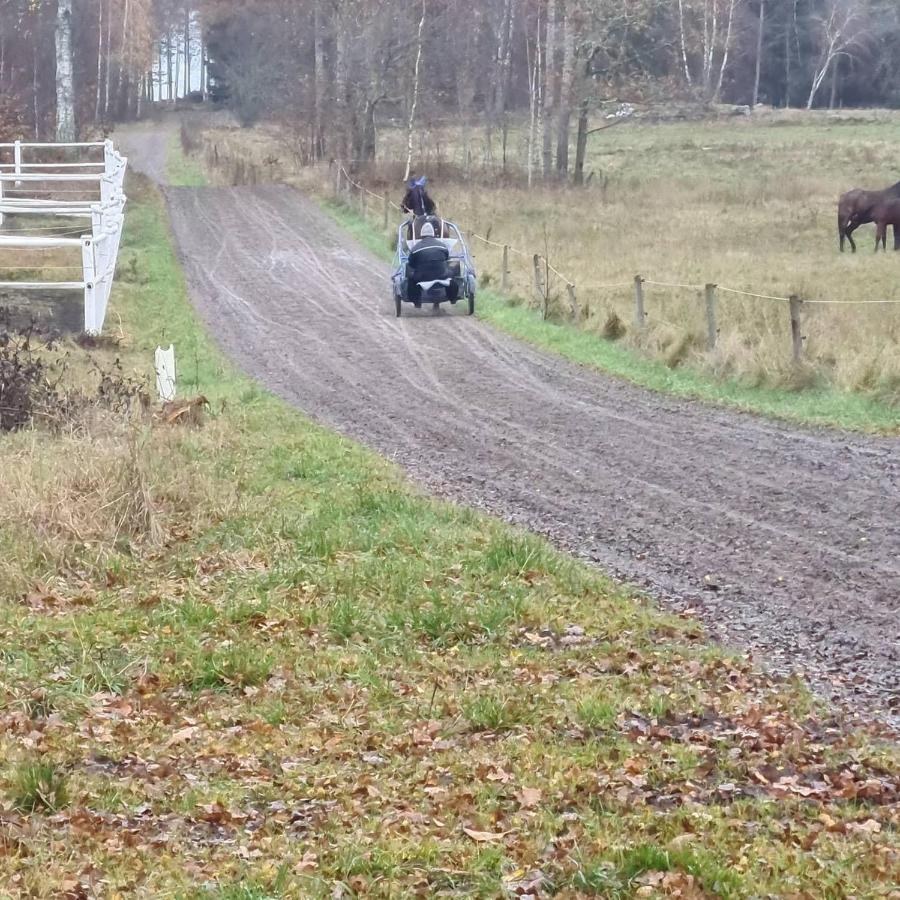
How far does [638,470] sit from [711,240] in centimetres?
1845

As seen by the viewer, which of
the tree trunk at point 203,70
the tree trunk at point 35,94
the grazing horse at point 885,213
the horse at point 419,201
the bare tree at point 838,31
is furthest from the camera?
the tree trunk at point 203,70

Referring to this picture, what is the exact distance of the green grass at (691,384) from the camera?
14070 millimetres

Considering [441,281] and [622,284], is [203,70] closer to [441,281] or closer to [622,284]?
[441,281]

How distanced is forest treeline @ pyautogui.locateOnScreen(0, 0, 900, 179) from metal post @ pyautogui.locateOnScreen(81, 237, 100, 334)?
16.5m

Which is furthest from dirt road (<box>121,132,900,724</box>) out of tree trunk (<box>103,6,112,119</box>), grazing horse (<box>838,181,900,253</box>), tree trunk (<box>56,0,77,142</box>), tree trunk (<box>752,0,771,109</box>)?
tree trunk (<box>752,0,771,109</box>)

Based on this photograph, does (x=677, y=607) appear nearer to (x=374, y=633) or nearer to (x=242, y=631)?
(x=374, y=633)

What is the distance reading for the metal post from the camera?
19.4m

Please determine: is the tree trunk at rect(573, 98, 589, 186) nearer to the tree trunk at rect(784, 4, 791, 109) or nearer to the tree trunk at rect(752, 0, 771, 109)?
the tree trunk at rect(752, 0, 771, 109)

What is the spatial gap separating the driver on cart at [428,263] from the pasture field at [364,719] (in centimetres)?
1114

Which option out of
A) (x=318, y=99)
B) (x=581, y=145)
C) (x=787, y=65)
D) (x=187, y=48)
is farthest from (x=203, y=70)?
(x=581, y=145)

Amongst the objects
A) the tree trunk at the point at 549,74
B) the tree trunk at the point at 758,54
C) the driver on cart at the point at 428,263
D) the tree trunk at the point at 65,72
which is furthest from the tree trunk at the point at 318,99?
the tree trunk at the point at 758,54

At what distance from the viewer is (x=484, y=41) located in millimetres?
49844

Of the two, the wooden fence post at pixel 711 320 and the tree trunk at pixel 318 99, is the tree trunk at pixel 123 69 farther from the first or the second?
the wooden fence post at pixel 711 320

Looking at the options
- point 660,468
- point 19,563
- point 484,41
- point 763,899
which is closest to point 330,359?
point 660,468
